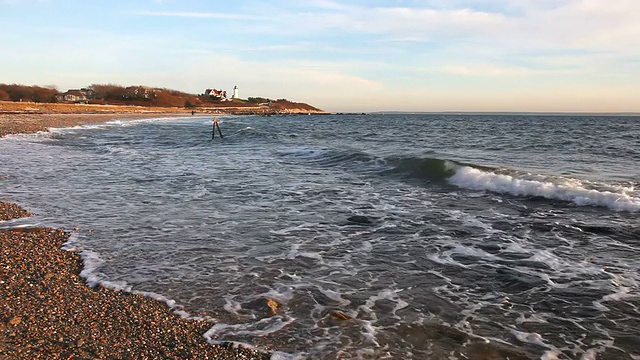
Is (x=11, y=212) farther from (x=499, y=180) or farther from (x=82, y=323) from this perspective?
(x=499, y=180)

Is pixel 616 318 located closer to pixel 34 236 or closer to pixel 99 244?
pixel 99 244

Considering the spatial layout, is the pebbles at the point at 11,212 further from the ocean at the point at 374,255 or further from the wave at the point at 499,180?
the wave at the point at 499,180

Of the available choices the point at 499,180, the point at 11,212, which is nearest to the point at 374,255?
the point at 11,212

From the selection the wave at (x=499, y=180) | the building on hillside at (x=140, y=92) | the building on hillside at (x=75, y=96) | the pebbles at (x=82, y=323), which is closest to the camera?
the pebbles at (x=82, y=323)

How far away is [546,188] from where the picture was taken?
43.1 ft

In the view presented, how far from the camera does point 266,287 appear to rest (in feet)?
20.0

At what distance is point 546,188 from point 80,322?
41.5 feet

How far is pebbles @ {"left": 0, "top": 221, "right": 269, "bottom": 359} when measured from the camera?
4211 mm

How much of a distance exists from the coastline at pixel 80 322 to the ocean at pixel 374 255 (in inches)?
10.6

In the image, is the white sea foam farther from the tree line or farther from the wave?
the tree line

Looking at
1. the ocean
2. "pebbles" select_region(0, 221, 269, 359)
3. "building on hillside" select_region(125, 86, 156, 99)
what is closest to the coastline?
"pebbles" select_region(0, 221, 269, 359)

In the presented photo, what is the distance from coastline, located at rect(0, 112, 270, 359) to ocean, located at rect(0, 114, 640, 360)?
27cm

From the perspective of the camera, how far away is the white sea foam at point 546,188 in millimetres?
11391

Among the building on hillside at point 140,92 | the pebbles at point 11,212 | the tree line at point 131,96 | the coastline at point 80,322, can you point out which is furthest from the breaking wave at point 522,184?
the building on hillside at point 140,92
